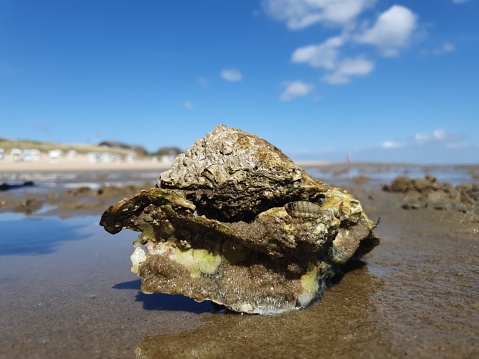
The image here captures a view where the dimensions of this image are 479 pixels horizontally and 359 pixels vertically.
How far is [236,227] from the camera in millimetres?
3473

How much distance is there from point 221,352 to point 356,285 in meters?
1.96

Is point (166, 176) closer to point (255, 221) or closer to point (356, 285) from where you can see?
point (255, 221)

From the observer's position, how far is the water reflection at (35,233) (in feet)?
20.4

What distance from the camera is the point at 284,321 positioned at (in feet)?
10.3


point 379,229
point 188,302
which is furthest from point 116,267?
point 379,229

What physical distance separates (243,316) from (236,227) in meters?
0.81

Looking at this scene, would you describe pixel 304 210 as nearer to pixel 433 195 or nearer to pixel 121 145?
pixel 433 195

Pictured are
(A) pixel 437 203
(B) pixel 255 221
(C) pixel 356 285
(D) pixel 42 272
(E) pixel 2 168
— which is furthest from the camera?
(E) pixel 2 168

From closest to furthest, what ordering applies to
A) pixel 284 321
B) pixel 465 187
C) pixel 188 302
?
pixel 284 321
pixel 188 302
pixel 465 187

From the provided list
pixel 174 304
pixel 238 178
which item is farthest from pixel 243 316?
pixel 238 178

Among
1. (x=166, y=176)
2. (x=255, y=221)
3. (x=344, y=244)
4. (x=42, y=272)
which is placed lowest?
(x=42, y=272)

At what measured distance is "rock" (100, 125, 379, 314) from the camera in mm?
3316

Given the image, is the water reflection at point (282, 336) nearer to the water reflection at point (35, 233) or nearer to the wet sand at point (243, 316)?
the wet sand at point (243, 316)

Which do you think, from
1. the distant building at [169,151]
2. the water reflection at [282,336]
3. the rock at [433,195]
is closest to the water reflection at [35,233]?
the water reflection at [282,336]
